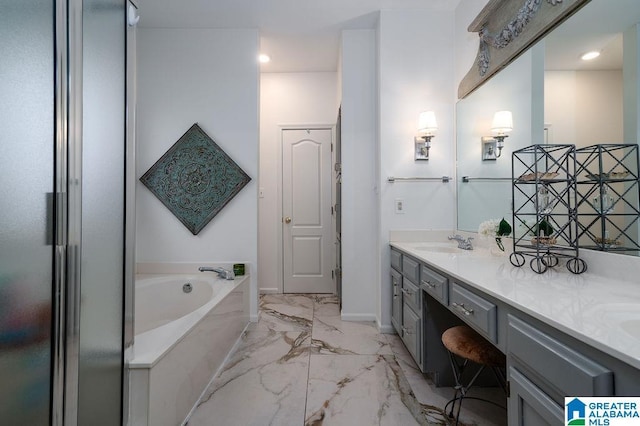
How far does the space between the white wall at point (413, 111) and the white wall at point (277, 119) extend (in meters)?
1.21

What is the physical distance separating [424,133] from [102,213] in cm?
232

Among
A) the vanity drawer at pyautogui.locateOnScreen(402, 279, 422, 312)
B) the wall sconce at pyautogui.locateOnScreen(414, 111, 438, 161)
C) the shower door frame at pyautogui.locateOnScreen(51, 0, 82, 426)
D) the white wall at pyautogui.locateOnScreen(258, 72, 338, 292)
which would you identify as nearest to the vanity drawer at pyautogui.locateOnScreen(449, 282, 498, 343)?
the vanity drawer at pyautogui.locateOnScreen(402, 279, 422, 312)

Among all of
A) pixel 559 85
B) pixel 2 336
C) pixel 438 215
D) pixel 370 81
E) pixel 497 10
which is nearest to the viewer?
pixel 2 336

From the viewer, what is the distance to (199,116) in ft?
9.57

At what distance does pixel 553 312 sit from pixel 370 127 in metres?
2.34

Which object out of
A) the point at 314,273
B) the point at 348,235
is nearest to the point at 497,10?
the point at 348,235

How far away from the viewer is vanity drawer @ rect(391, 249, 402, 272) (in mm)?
2303

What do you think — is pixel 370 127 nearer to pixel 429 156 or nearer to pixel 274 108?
pixel 429 156

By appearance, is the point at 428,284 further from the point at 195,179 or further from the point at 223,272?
the point at 195,179

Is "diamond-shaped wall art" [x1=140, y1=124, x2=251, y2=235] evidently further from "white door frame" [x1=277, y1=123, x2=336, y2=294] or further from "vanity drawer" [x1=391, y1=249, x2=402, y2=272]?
"vanity drawer" [x1=391, y1=249, x2=402, y2=272]

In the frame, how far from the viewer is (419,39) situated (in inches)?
105

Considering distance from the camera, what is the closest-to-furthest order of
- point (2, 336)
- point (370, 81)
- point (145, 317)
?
point (2, 336) < point (145, 317) < point (370, 81)

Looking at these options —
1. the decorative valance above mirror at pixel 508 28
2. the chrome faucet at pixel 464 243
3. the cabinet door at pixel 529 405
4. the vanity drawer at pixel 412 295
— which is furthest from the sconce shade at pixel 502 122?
the cabinet door at pixel 529 405

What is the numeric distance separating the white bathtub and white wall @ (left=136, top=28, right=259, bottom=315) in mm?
303
